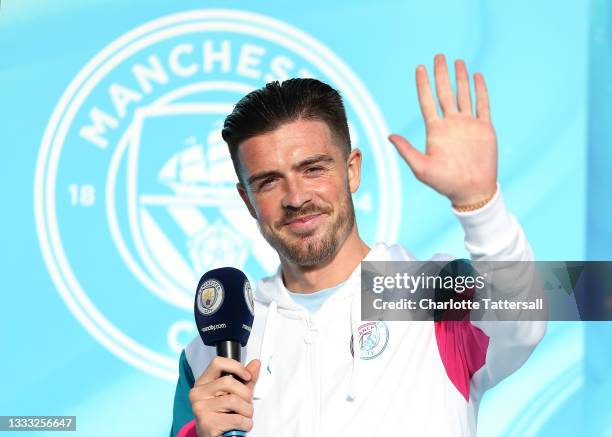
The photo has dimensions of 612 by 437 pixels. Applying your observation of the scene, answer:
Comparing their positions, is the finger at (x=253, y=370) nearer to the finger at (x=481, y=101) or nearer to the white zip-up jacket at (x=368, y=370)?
the white zip-up jacket at (x=368, y=370)

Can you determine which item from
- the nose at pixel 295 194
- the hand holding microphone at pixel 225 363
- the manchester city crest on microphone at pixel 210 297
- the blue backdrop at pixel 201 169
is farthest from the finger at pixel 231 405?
the blue backdrop at pixel 201 169

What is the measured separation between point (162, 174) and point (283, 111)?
979 millimetres

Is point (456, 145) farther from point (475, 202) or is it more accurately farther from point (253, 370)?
point (253, 370)

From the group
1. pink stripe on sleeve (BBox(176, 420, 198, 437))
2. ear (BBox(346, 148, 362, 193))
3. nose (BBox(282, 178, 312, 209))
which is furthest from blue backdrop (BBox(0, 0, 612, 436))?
nose (BBox(282, 178, 312, 209))

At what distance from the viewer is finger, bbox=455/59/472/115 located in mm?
1541

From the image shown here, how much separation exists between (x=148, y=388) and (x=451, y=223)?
1.10 meters

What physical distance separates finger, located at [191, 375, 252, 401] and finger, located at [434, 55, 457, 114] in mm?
617

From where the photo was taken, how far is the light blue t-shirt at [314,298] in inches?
76.1

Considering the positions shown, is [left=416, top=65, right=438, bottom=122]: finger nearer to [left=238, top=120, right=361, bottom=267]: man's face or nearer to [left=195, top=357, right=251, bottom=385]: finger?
[left=238, top=120, right=361, bottom=267]: man's face

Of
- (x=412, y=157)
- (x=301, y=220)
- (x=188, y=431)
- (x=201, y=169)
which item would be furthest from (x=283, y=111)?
(x=201, y=169)

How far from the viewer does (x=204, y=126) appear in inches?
114

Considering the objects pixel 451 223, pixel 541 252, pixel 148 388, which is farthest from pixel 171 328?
pixel 541 252

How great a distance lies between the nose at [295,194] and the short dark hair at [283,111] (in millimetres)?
156

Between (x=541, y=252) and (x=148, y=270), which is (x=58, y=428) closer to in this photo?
(x=148, y=270)
